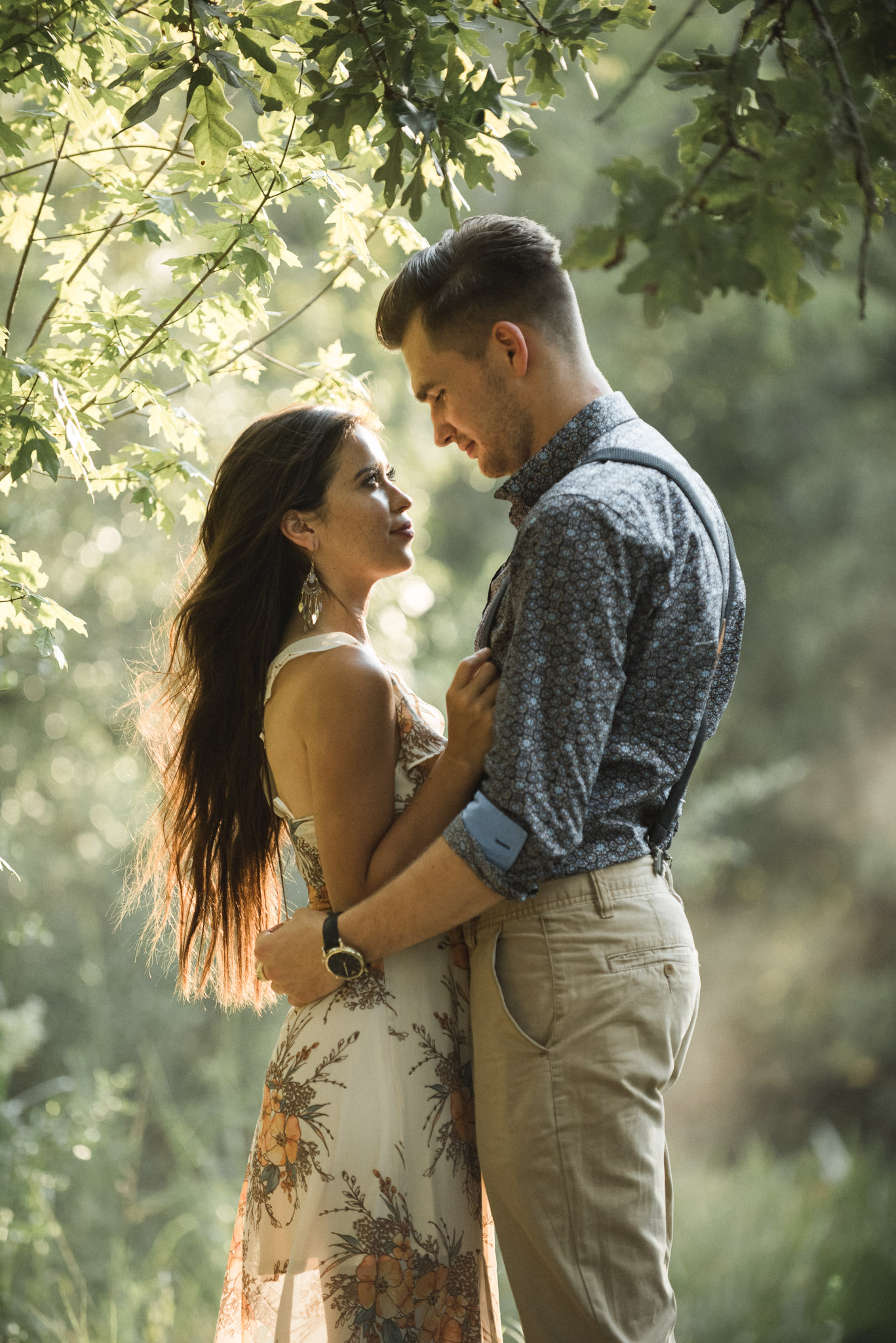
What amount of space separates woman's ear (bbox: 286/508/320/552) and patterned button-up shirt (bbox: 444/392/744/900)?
1.76 feet

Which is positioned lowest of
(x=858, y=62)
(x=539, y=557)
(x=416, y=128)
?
(x=539, y=557)

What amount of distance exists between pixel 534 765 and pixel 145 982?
14.9 ft

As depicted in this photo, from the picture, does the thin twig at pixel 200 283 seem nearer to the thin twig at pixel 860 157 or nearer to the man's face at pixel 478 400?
the man's face at pixel 478 400

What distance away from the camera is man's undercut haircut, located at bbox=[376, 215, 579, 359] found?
1736 mm

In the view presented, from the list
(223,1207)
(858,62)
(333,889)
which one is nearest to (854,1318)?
(223,1207)

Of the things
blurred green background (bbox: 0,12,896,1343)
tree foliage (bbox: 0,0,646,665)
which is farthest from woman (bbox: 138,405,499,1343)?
blurred green background (bbox: 0,12,896,1343)

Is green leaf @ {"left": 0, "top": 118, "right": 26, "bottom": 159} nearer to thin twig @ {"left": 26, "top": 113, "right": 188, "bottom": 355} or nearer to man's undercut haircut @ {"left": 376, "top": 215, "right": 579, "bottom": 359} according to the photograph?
thin twig @ {"left": 26, "top": 113, "right": 188, "bottom": 355}

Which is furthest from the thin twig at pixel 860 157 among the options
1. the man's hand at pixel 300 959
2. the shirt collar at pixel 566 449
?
the man's hand at pixel 300 959

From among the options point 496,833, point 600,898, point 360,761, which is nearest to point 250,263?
point 360,761

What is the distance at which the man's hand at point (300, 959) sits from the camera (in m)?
1.68

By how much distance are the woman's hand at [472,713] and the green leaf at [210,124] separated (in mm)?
799

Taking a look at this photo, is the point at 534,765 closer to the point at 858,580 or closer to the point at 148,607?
the point at 148,607

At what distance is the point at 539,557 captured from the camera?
1.41m

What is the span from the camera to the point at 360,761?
1705mm
